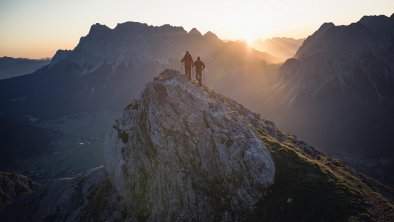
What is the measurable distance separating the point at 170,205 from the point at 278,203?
61.1 feet

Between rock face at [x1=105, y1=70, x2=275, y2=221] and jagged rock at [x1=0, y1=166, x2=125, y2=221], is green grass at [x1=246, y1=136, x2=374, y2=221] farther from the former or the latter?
jagged rock at [x1=0, y1=166, x2=125, y2=221]

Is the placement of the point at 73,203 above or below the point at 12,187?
above

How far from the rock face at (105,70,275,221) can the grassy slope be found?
83.7 inches

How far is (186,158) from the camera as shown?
2312 inches

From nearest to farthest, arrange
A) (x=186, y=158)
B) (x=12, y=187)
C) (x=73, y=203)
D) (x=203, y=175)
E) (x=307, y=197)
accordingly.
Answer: (x=307, y=197) → (x=203, y=175) → (x=186, y=158) → (x=73, y=203) → (x=12, y=187)

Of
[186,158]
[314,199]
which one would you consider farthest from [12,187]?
[314,199]

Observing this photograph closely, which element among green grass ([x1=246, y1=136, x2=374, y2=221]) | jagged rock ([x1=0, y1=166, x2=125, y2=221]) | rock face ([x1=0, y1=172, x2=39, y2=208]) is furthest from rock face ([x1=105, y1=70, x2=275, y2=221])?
rock face ([x1=0, y1=172, x2=39, y2=208])

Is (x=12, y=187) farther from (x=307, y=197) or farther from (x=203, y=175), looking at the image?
(x=307, y=197)

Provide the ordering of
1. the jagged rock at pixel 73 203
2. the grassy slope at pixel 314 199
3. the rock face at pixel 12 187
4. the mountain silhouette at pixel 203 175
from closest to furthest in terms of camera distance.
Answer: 1. the grassy slope at pixel 314 199
2. the mountain silhouette at pixel 203 175
3. the jagged rock at pixel 73 203
4. the rock face at pixel 12 187

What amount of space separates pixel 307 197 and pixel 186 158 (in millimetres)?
20910

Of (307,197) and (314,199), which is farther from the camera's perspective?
(307,197)

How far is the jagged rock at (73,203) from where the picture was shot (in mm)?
68438

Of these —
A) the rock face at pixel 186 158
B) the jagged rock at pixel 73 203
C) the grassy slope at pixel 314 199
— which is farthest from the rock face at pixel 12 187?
the grassy slope at pixel 314 199

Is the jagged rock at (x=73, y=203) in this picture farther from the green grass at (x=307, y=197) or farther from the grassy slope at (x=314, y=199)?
the grassy slope at (x=314, y=199)
